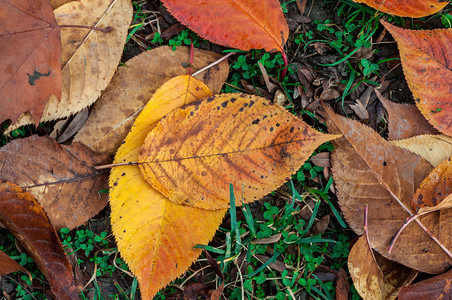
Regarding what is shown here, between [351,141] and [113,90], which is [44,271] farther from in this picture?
[351,141]

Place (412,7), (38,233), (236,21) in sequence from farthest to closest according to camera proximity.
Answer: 1. (412,7)
2. (236,21)
3. (38,233)

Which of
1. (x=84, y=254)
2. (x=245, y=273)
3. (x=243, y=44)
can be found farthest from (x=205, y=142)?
(x=84, y=254)

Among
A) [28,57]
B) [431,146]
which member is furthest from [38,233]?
[431,146]

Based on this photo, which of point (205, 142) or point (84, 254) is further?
point (84, 254)

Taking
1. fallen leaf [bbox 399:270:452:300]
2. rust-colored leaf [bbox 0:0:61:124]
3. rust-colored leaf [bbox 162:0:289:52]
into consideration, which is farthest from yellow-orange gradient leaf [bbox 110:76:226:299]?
fallen leaf [bbox 399:270:452:300]

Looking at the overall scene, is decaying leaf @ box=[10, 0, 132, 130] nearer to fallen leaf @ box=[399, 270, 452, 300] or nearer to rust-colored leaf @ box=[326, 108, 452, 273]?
rust-colored leaf @ box=[326, 108, 452, 273]

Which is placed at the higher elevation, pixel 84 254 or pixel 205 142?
pixel 205 142

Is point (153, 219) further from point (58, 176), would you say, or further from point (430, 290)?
point (430, 290)
